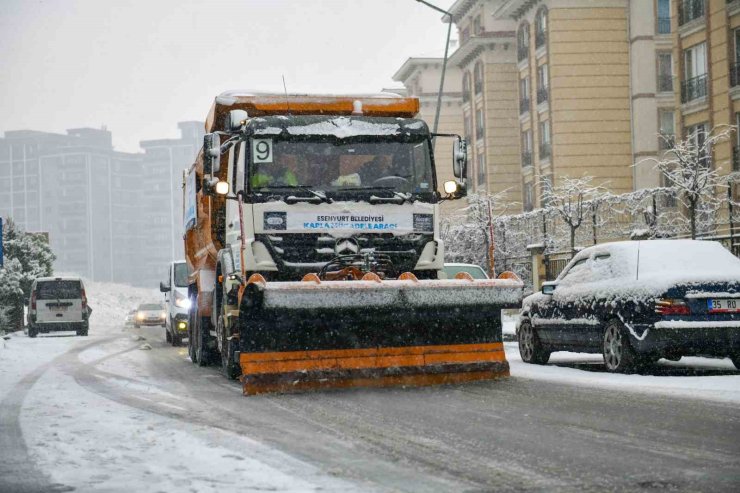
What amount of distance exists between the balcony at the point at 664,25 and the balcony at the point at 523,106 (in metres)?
7.61

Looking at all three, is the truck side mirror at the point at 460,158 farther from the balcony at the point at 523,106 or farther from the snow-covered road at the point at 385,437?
the balcony at the point at 523,106

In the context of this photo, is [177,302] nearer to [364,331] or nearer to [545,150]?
[364,331]

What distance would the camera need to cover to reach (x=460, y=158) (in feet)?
42.1

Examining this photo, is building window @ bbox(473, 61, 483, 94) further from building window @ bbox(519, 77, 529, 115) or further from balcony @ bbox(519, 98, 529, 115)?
balcony @ bbox(519, 98, 529, 115)

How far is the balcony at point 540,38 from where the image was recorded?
152 feet

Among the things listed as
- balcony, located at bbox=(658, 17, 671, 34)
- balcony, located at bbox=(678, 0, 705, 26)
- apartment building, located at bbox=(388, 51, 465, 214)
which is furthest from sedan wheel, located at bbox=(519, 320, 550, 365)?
apartment building, located at bbox=(388, 51, 465, 214)

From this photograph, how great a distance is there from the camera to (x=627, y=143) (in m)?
44.9

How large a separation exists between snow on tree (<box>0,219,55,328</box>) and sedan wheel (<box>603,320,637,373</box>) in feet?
103

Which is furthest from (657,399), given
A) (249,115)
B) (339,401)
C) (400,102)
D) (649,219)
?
(649,219)

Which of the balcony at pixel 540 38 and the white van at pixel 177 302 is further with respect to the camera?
the balcony at pixel 540 38

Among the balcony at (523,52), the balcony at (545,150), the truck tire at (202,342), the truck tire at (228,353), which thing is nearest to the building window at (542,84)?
the balcony at (545,150)

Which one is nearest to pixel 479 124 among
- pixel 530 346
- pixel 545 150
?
pixel 545 150

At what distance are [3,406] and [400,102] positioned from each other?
5.96 metres

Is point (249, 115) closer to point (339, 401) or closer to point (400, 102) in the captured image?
point (400, 102)
